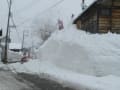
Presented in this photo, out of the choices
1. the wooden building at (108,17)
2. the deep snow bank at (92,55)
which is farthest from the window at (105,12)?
the deep snow bank at (92,55)

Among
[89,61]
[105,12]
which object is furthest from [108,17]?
[89,61]

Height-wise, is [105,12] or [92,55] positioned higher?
[105,12]

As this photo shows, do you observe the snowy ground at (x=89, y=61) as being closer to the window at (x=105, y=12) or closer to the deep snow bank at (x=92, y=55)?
the deep snow bank at (x=92, y=55)

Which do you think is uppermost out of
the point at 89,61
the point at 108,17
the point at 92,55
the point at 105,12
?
the point at 105,12

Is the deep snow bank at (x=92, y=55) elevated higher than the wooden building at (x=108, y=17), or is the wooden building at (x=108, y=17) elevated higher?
the wooden building at (x=108, y=17)

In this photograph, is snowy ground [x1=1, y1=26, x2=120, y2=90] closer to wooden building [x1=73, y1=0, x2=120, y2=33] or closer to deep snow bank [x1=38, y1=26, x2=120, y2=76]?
deep snow bank [x1=38, y1=26, x2=120, y2=76]

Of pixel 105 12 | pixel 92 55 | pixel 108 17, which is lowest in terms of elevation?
pixel 92 55

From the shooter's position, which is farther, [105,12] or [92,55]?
[105,12]

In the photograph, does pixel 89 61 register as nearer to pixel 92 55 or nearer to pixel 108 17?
pixel 92 55

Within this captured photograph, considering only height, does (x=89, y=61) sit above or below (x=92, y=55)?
below

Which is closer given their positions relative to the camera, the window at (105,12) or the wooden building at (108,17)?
the wooden building at (108,17)

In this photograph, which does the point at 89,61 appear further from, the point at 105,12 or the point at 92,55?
the point at 105,12

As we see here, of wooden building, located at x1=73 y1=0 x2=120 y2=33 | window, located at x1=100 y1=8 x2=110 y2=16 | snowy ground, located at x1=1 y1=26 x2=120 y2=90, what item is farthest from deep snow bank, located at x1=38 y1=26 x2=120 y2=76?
window, located at x1=100 y1=8 x2=110 y2=16

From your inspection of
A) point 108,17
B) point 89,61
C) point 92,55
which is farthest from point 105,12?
point 89,61
